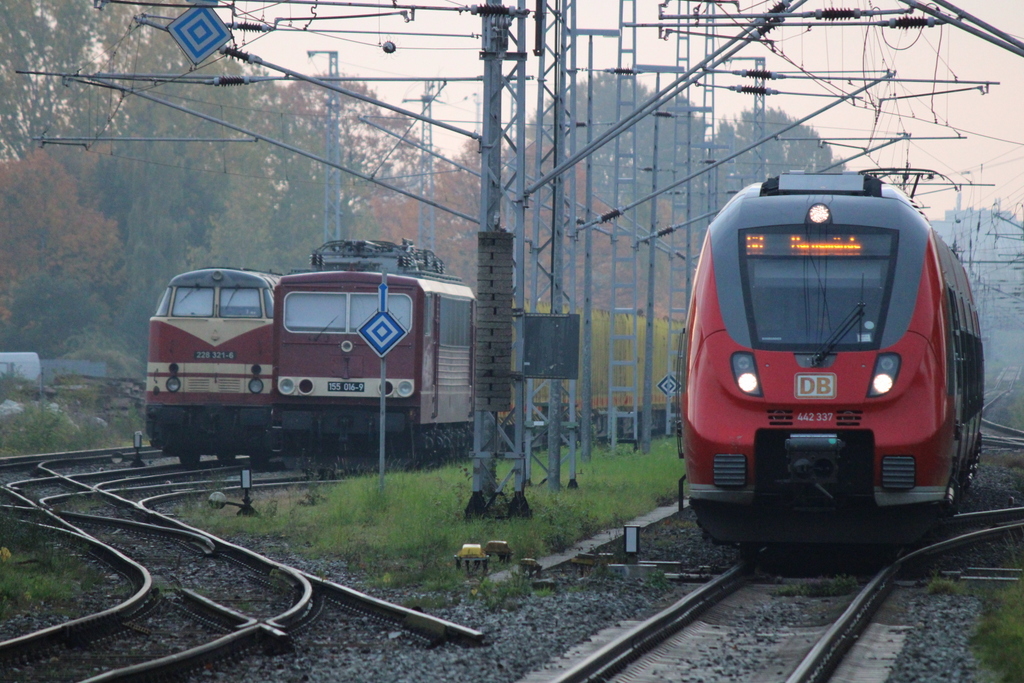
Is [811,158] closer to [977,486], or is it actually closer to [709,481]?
[977,486]

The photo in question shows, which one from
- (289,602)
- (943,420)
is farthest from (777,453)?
(289,602)

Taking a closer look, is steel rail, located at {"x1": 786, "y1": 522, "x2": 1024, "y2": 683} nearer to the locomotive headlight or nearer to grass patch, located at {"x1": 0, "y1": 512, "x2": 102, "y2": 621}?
the locomotive headlight

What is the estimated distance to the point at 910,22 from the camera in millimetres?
15258

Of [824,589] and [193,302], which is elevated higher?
[193,302]

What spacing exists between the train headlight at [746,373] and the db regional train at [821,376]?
0.04ft

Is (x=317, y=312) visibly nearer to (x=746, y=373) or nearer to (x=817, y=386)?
(x=746, y=373)

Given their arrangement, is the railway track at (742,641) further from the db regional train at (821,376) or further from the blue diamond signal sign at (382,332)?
the blue diamond signal sign at (382,332)

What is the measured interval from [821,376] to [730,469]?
3.43 feet

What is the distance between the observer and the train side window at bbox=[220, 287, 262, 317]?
78.6 ft

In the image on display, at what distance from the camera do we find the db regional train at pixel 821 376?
1106 cm

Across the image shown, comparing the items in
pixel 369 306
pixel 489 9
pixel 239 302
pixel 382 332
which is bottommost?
pixel 382 332

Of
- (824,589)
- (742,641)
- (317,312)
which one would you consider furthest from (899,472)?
(317,312)

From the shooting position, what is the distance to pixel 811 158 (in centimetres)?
11300

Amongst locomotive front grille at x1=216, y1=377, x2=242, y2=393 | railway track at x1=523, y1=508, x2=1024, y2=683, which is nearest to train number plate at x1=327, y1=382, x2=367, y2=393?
locomotive front grille at x1=216, y1=377, x2=242, y2=393
